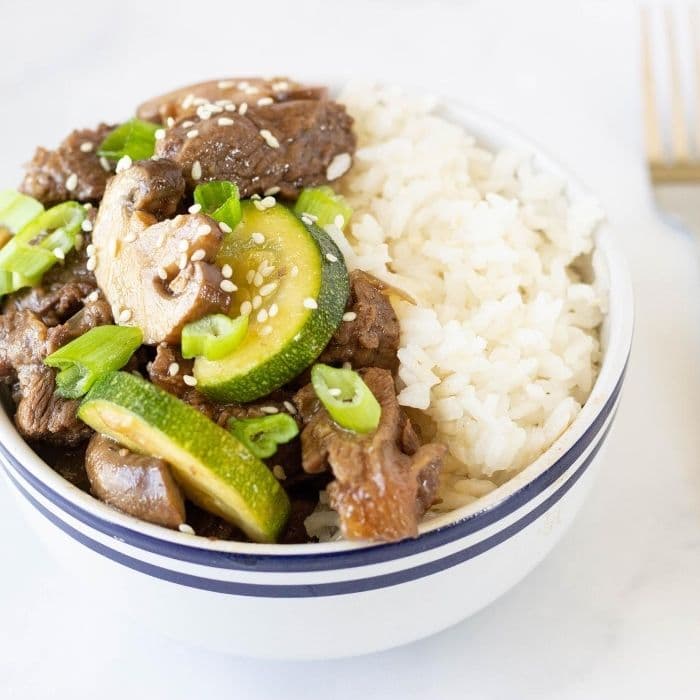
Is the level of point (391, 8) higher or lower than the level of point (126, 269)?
lower

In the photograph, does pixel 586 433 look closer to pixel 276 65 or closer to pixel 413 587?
pixel 413 587

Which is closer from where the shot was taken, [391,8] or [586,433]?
[586,433]

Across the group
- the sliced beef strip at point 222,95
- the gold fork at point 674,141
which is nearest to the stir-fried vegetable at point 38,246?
the sliced beef strip at point 222,95

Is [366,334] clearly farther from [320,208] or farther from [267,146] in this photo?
[267,146]

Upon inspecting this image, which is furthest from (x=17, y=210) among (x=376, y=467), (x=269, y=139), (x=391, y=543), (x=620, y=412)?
(x=620, y=412)

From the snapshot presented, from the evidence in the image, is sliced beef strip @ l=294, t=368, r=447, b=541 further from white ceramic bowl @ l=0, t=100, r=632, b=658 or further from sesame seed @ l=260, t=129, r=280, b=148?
sesame seed @ l=260, t=129, r=280, b=148

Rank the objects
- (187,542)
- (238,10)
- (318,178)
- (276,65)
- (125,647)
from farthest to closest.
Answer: (238,10), (276,65), (318,178), (125,647), (187,542)

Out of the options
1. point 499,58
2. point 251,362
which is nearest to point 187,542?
point 251,362
